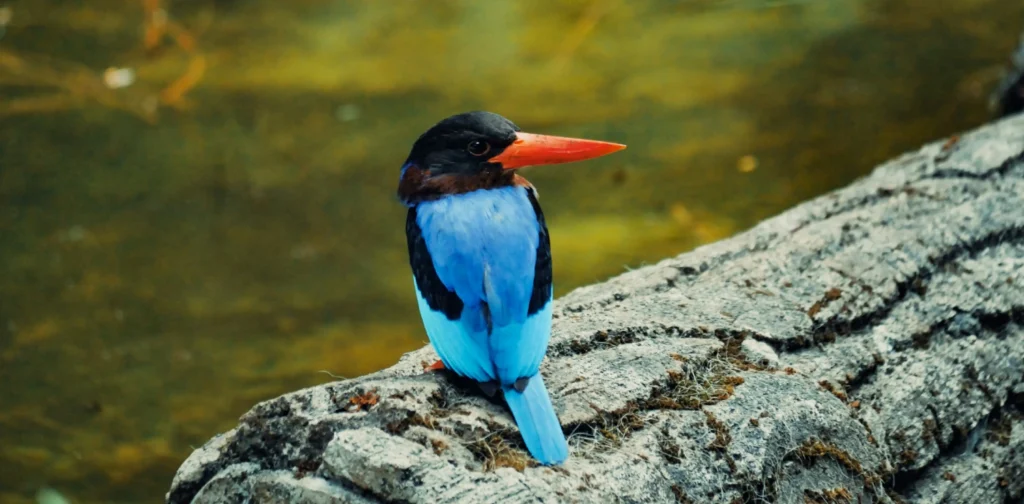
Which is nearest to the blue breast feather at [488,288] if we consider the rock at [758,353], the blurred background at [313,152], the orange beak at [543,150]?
the orange beak at [543,150]

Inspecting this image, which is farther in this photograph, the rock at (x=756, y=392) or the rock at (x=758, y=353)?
the rock at (x=758, y=353)

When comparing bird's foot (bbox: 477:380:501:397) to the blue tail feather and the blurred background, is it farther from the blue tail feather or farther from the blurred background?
the blurred background

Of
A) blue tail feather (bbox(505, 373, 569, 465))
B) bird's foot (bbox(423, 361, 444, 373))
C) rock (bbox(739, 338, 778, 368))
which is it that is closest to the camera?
blue tail feather (bbox(505, 373, 569, 465))

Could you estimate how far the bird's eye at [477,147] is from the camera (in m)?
2.02

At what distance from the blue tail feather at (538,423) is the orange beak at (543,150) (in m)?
0.47

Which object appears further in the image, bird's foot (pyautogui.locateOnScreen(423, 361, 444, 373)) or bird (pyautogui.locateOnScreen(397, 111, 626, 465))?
bird's foot (pyautogui.locateOnScreen(423, 361, 444, 373))

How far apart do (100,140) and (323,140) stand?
1.06 metres

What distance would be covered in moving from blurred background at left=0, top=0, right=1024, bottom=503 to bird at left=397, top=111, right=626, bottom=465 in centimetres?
158

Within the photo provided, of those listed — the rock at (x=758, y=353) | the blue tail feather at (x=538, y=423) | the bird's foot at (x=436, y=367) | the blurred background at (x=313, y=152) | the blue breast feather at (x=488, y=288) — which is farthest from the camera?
the blurred background at (x=313, y=152)

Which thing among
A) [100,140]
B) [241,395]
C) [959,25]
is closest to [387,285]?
[241,395]

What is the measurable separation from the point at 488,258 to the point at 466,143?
29 centimetres

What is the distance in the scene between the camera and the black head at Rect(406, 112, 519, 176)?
79.2 inches

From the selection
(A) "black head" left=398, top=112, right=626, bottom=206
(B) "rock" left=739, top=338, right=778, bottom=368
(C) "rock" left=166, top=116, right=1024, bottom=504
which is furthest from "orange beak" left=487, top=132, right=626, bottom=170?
(B) "rock" left=739, top=338, right=778, bottom=368

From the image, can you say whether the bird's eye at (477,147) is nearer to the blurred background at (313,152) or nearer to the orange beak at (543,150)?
the orange beak at (543,150)
